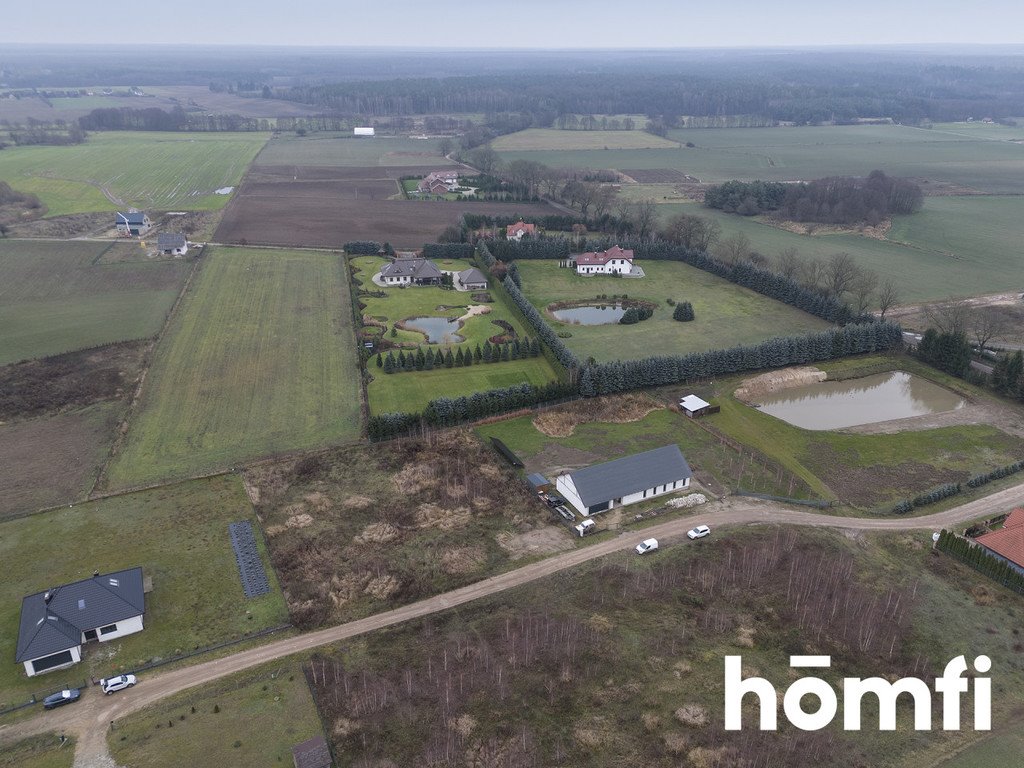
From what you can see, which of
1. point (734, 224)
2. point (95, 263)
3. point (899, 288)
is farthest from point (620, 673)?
point (734, 224)

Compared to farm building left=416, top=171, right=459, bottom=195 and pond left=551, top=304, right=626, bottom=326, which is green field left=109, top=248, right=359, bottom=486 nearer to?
pond left=551, top=304, right=626, bottom=326

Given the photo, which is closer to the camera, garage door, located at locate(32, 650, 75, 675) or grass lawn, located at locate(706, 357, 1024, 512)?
garage door, located at locate(32, 650, 75, 675)

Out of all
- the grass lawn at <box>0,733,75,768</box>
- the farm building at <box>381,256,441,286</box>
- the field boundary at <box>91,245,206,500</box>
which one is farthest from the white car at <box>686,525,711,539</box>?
the farm building at <box>381,256,441,286</box>

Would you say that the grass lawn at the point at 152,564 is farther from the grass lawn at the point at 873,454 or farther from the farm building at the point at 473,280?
the farm building at the point at 473,280

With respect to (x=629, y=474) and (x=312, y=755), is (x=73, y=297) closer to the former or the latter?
(x=629, y=474)

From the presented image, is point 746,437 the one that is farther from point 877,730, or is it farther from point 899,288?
point 899,288
